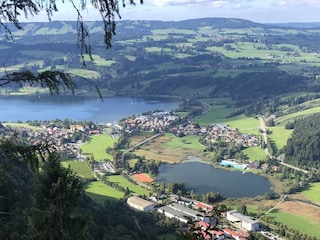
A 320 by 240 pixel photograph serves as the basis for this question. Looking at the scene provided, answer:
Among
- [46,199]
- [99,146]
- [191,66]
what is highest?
[46,199]

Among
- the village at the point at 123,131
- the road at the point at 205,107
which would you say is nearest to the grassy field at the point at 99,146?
the village at the point at 123,131

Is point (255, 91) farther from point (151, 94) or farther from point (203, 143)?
point (203, 143)

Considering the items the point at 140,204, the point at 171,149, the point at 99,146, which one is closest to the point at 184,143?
the point at 171,149

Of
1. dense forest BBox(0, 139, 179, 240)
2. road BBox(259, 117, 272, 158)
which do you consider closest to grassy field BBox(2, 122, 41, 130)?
road BBox(259, 117, 272, 158)

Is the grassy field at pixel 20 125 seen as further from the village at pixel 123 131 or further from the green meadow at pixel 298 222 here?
the green meadow at pixel 298 222

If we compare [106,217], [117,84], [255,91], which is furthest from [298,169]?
[117,84]

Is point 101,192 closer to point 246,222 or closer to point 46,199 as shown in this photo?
point 246,222
